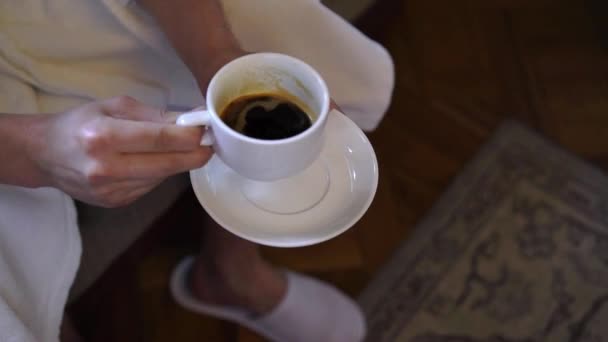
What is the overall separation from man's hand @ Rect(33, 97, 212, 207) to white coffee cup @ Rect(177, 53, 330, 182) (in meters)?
0.02

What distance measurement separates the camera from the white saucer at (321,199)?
0.58 metres

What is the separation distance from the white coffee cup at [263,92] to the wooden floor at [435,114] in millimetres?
422

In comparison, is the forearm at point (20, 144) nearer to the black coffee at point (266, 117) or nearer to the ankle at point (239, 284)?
the black coffee at point (266, 117)

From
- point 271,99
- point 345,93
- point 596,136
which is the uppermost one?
point 271,99

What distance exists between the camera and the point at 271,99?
0.60m

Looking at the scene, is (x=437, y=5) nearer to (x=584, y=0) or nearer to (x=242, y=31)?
(x=584, y=0)

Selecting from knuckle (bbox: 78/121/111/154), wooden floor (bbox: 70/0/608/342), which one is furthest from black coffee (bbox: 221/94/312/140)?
wooden floor (bbox: 70/0/608/342)

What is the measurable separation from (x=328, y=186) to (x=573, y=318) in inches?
24.6

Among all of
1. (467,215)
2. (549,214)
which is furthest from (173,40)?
(549,214)

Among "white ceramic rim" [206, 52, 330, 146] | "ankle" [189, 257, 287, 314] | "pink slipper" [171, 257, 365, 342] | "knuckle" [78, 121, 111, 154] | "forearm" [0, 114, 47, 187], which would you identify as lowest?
"pink slipper" [171, 257, 365, 342]

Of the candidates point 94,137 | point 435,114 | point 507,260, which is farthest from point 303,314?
point 94,137

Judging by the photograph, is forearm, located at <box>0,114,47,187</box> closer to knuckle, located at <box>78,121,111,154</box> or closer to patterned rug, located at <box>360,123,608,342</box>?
knuckle, located at <box>78,121,111,154</box>

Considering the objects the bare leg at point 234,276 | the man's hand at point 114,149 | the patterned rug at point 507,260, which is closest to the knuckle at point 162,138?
the man's hand at point 114,149

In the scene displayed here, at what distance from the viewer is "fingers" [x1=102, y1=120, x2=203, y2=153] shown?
49cm
